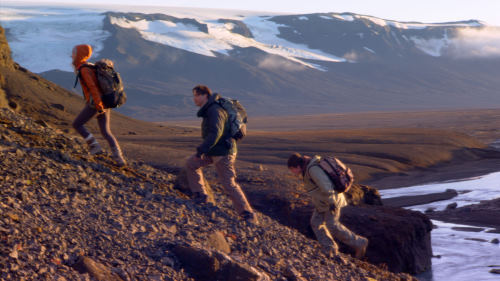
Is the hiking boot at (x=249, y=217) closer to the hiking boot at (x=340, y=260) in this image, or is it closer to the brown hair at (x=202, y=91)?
the hiking boot at (x=340, y=260)

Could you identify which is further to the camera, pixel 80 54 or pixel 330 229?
pixel 80 54

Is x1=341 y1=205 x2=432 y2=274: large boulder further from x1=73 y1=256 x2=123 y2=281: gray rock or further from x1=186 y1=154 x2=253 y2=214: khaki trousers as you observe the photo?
x1=73 y1=256 x2=123 y2=281: gray rock

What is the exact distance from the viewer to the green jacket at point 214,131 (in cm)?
554

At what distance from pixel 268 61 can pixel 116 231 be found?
458 ft

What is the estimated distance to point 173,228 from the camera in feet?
17.6

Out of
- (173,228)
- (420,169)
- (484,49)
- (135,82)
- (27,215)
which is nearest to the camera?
(27,215)

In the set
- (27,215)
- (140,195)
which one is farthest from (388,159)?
(27,215)

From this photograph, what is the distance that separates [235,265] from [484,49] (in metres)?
194

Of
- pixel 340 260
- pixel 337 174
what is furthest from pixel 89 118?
pixel 340 260

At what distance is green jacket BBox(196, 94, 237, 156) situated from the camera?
554 centimetres

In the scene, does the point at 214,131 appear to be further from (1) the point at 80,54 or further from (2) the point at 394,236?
(2) the point at 394,236

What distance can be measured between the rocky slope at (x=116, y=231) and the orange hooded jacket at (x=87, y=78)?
708 millimetres

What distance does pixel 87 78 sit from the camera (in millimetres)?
6000

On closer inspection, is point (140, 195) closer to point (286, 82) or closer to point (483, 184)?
point (483, 184)
